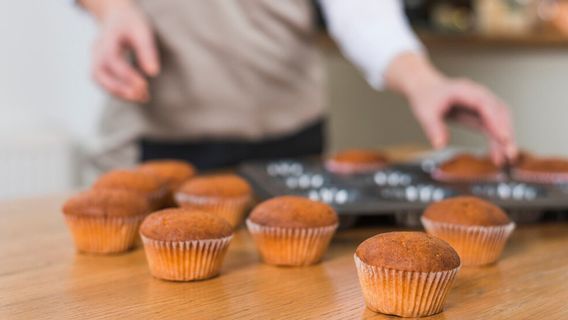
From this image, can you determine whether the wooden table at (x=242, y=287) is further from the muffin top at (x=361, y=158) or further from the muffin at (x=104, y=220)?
the muffin top at (x=361, y=158)

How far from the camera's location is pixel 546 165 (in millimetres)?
1408

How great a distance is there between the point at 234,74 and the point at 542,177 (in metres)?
0.73

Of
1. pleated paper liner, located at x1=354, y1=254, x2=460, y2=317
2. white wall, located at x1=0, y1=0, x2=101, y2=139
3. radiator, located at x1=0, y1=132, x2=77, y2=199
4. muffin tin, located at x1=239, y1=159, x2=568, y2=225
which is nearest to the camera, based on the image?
pleated paper liner, located at x1=354, y1=254, x2=460, y2=317

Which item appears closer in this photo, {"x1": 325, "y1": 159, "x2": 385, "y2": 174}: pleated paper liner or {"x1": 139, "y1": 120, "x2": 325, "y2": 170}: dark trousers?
{"x1": 325, "y1": 159, "x2": 385, "y2": 174}: pleated paper liner

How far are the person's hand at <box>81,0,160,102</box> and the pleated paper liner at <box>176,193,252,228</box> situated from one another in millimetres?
269

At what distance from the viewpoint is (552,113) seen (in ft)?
9.60

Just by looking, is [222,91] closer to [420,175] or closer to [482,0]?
[420,175]

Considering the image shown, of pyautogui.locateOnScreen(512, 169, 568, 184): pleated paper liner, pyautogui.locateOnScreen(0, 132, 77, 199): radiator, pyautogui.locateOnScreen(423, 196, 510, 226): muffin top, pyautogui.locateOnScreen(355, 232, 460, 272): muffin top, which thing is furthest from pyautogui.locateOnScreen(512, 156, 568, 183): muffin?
pyautogui.locateOnScreen(0, 132, 77, 199): radiator

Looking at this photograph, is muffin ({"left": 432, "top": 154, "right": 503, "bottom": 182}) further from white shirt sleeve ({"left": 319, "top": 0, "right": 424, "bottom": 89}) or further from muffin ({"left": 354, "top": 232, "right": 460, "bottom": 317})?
muffin ({"left": 354, "top": 232, "right": 460, "bottom": 317})

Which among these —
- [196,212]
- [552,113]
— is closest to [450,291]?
[196,212]

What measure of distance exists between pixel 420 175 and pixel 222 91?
0.54 meters

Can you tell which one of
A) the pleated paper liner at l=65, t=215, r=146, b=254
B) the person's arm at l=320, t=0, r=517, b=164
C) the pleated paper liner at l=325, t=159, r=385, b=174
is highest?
the person's arm at l=320, t=0, r=517, b=164

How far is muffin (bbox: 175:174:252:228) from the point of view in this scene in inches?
45.2

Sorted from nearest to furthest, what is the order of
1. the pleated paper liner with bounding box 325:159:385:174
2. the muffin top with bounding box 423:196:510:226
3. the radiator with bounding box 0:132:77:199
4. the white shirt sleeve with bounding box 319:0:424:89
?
the muffin top with bounding box 423:196:510:226
the pleated paper liner with bounding box 325:159:385:174
the white shirt sleeve with bounding box 319:0:424:89
the radiator with bounding box 0:132:77:199
